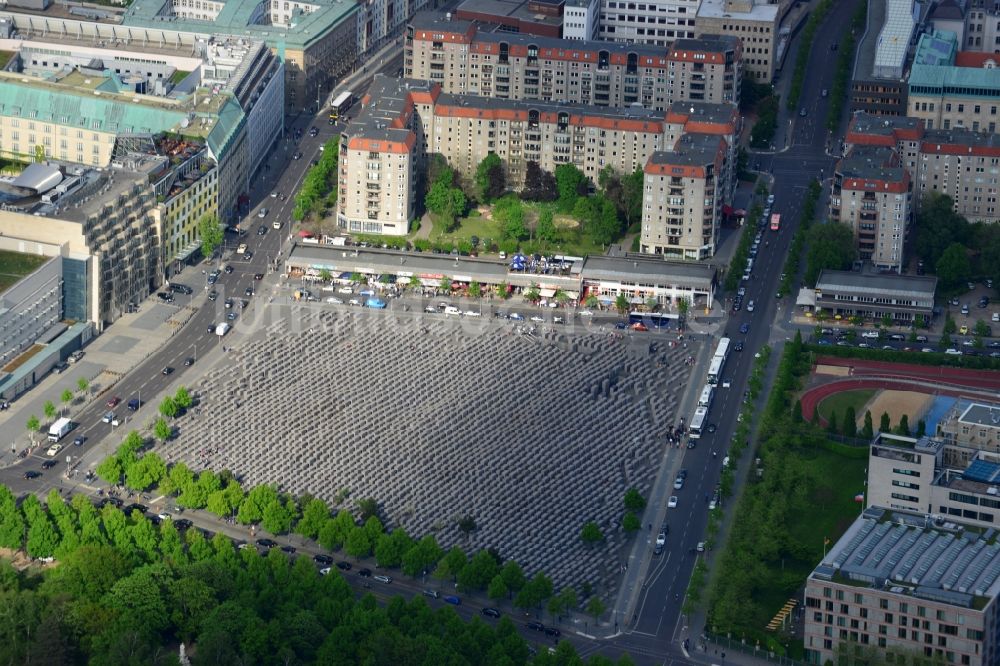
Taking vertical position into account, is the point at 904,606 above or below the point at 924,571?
below

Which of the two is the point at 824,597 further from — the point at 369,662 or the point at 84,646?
the point at 84,646

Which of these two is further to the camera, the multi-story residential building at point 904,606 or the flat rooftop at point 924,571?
the flat rooftop at point 924,571

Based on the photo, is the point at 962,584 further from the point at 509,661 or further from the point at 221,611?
the point at 221,611

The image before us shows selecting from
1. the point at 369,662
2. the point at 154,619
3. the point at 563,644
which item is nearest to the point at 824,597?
the point at 563,644

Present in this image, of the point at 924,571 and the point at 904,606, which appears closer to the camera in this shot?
the point at 904,606

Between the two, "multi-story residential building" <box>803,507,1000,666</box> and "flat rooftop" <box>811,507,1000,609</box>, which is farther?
"flat rooftop" <box>811,507,1000,609</box>

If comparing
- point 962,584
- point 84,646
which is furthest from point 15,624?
point 962,584

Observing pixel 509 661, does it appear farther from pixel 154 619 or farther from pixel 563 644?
pixel 154 619
